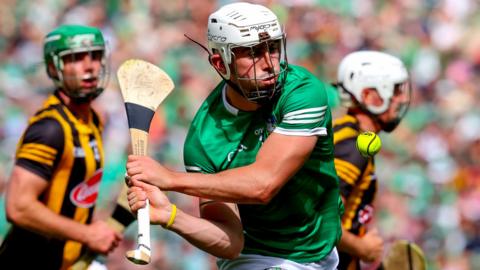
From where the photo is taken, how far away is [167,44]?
8.63m

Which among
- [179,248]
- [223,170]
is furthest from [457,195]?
[223,170]

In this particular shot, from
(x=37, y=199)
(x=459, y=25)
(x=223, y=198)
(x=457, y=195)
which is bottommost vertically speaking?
(x=457, y=195)

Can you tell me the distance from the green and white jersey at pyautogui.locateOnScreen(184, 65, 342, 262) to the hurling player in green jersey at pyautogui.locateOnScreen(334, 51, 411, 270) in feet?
2.51

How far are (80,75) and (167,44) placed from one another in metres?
2.86

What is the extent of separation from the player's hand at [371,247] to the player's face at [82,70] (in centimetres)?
183

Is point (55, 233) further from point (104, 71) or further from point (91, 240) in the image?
point (104, 71)

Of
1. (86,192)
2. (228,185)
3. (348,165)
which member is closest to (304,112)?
(228,185)

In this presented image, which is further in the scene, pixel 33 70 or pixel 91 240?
pixel 33 70

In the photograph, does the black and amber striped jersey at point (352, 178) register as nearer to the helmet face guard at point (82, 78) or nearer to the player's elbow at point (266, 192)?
the player's elbow at point (266, 192)

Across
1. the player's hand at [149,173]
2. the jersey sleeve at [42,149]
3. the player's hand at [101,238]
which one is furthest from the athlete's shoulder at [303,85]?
the player's hand at [101,238]

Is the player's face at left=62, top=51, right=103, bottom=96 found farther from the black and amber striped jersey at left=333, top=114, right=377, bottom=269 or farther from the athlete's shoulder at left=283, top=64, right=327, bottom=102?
the athlete's shoulder at left=283, top=64, right=327, bottom=102

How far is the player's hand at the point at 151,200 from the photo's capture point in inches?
151

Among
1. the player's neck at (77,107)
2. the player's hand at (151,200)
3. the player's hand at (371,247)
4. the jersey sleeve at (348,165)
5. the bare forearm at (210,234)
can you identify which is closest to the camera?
the player's hand at (151,200)

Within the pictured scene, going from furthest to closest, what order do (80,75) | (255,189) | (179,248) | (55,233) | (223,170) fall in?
1. (179,248)
2. (80,75)
3. (55,233)
4. (223,170)
5. (255,189)
